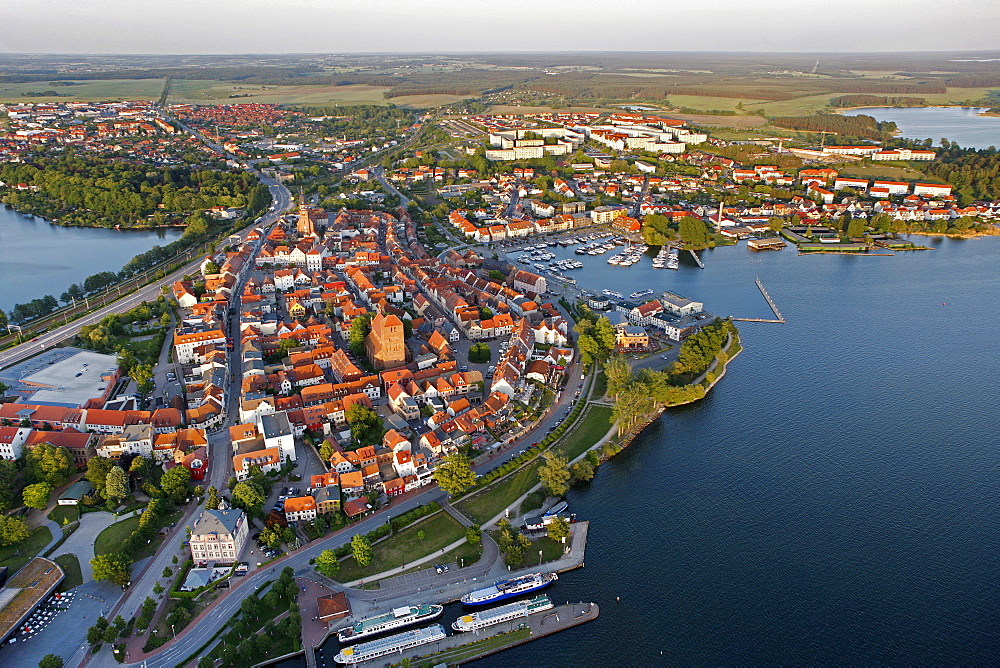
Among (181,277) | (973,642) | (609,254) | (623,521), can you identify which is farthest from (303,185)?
(973,642)

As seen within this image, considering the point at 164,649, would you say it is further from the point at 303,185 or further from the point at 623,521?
the point at 303,185

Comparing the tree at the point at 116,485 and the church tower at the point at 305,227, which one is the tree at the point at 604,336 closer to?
the tree at the point at 116,485

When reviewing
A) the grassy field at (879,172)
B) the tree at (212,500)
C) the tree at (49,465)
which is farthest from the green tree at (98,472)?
the grassy field at (879,172)

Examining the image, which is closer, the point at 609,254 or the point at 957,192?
the point at 609,254

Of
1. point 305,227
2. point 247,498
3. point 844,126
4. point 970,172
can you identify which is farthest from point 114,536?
point 844,126

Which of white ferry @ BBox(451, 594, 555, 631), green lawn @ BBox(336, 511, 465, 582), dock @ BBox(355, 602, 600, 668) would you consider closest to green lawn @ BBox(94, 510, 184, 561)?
green lawn @ BBox(336, 511, 465, 582)

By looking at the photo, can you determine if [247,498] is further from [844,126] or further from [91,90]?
[91,90]
